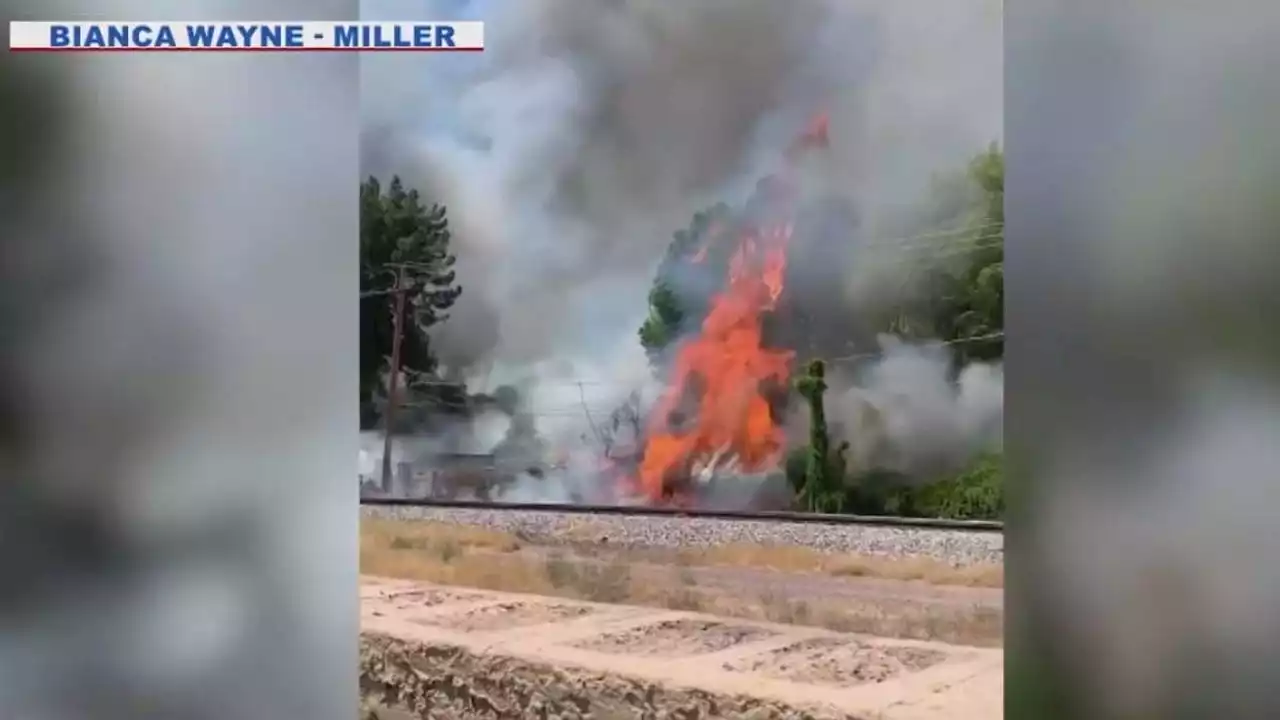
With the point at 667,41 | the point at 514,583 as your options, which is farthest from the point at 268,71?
the point at 514,583

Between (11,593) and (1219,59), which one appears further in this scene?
(11,593)

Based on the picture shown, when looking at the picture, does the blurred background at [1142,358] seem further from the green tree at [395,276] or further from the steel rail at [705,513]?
the green tree at [395,276]

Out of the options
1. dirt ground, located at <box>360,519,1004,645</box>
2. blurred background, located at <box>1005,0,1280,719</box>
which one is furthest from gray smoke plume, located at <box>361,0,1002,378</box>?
dirt ground, located at <box>360,519,1004,645</box>

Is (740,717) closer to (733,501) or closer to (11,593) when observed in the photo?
(733,501)

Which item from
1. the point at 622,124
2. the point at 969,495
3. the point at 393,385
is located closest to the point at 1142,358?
the point at 969,495

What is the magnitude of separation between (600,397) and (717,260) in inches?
9.6

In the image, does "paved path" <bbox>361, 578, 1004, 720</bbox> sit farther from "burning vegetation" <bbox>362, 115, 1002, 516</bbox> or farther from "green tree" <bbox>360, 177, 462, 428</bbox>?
"green tree" <bbox>360, 177, 462, 428</bbox>

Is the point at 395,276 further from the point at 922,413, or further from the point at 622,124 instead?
the point at 922,413

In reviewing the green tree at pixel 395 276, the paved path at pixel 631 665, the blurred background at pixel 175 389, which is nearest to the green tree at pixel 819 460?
the paved path at pixel 631 665

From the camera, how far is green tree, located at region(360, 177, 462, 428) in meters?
1.38

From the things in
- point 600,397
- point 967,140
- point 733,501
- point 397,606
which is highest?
point 967,140

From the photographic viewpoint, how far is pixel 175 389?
4.58 ft

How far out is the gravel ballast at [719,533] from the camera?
4.20ft

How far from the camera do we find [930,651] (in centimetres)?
128
